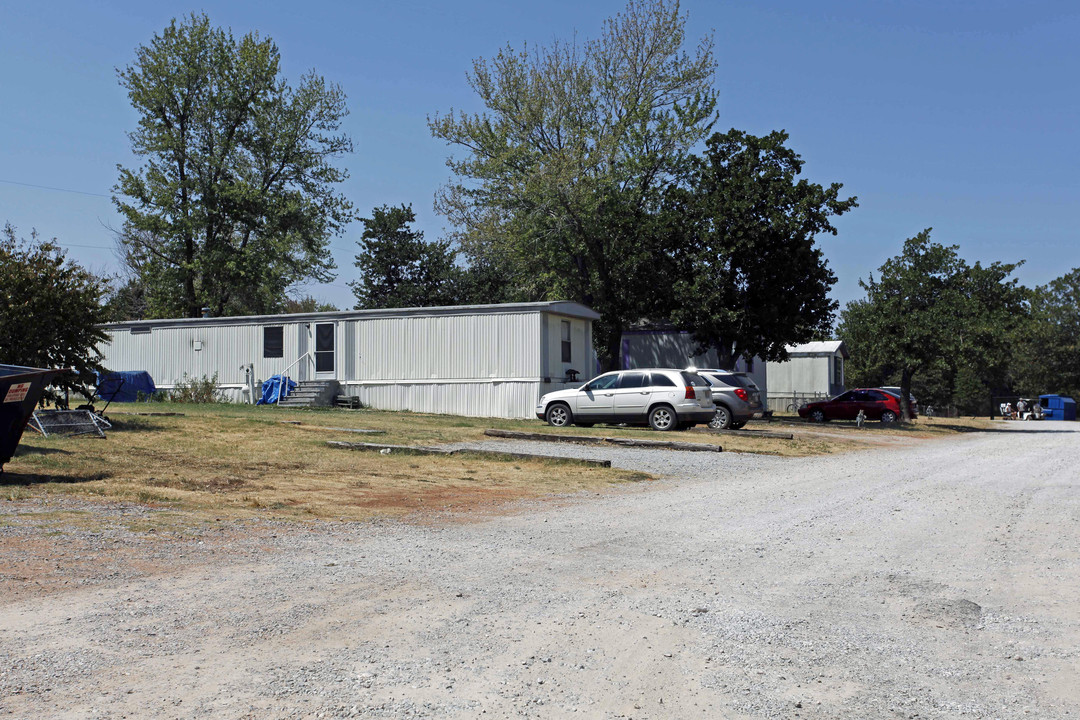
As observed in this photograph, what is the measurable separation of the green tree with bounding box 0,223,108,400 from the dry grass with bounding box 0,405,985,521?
1.52m

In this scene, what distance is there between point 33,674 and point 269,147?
4068 cm

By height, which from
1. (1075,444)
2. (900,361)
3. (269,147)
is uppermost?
(269,147)

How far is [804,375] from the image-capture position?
49.8 metres

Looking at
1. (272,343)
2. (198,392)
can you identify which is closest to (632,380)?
(272,343)

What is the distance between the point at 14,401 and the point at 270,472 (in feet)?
10.7

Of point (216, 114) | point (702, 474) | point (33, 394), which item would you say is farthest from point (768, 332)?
point (33, 394)

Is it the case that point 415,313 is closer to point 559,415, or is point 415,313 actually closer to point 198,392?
point 559,415

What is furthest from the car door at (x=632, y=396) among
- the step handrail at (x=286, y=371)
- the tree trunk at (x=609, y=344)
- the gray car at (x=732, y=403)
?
the tree trunk at (x=609, y=344)

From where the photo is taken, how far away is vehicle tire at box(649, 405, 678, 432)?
23.9m

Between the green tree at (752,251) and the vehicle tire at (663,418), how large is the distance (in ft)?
34.8

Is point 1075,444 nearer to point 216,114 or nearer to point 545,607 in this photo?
point 545,607

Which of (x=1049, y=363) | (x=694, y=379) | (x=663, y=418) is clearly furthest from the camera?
(x=1049, y=363)

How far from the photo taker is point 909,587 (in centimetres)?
671

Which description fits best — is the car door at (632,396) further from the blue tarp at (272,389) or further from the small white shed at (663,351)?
the small white shed at (663,351)
